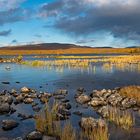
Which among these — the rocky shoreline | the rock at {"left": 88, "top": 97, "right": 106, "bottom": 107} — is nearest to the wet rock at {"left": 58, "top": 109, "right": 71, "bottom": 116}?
the rocky shoreline

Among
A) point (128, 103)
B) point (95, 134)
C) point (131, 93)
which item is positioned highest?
point (131, 93)

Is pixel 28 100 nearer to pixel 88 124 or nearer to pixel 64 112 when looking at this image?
pixel 64 112

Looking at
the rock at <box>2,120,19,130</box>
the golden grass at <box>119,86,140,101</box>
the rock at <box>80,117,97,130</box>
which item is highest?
the golden grass at <box>119,86,140,101</box>

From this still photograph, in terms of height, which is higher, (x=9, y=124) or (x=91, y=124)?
(x=91, y=124)

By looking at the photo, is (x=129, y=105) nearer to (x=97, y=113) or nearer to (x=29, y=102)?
(x=97, y=113)

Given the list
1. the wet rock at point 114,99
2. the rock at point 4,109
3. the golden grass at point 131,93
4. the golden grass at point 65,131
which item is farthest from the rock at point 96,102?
the golden grass at point 65,131

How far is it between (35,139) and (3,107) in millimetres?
7047

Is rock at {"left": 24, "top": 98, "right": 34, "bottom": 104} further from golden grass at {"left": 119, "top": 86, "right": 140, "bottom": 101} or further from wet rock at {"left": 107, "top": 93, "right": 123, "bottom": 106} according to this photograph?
golden grass at {"left": 119, "top": 86, "right": 140, "bottom": 101}

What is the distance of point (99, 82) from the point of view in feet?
129

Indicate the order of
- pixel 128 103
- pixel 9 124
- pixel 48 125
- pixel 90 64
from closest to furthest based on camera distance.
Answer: pixel 48 125 < pixel 9 124 < pixel 128 103 < pixel 90 64

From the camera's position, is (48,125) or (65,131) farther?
(48,125)

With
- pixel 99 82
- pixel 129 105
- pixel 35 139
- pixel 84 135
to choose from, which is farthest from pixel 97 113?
pixel 99 82

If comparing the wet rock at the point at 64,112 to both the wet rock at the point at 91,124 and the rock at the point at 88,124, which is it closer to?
the rock at the point at 88,124

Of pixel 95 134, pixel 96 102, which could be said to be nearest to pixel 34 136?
pixel 95 134
